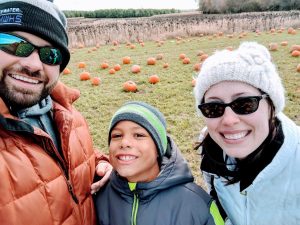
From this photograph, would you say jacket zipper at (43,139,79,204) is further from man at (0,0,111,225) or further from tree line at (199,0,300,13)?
tree line at (199,0,300,13)

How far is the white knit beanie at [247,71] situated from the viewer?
2.19m

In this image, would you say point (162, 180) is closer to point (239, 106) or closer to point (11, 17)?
point (239, 106)

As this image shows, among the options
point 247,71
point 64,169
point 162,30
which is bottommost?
point 162,30

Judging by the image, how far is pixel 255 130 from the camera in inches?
88.9

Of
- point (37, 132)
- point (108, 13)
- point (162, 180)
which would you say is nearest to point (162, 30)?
point (162, 180)

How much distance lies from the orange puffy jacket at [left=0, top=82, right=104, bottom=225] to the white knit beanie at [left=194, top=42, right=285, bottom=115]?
96cm

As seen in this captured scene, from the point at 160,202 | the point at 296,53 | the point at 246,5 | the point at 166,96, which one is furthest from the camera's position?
the point at 246,5

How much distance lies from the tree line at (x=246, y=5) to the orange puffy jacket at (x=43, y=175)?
46.2 metres

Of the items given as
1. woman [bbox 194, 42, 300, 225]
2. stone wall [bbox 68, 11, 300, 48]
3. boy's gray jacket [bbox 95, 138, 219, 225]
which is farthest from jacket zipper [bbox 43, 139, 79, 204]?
stone wall [bbox 68, 11, 300, 48]

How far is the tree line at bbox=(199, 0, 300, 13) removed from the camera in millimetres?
43281

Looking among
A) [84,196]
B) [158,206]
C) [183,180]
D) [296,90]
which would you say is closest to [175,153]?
[183,180]

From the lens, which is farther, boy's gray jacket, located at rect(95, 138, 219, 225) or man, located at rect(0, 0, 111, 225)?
boy's gray jacket, located at rect(95, 138, 219, 225)

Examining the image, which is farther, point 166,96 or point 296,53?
point 296,53

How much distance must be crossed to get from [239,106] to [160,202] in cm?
85
